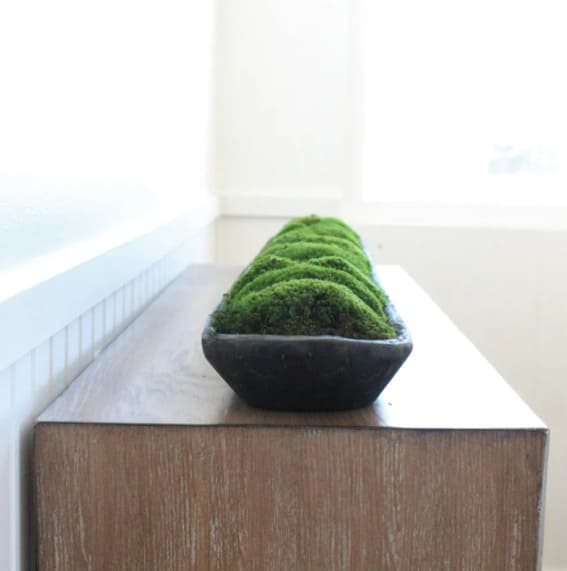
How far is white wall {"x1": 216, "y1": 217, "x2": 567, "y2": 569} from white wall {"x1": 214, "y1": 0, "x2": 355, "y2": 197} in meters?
0.18

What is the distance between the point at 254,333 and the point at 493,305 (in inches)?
88.5

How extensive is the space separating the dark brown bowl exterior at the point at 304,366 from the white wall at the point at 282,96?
212 cm

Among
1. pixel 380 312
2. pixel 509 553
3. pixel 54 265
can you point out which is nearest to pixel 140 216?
pixel 54 265

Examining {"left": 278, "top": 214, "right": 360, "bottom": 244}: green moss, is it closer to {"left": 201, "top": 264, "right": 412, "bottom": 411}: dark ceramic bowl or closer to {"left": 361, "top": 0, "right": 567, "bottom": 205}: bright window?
{"left": 201, "top": 264, "right": 412, "bottom": 411}: dark ceramic bowl

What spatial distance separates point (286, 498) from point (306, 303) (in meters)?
0.21

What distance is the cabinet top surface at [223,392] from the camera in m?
0.94

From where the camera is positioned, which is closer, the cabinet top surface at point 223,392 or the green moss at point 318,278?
the cabinet top surface at point 223,392

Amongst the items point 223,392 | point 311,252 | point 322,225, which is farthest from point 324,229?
point 223,392

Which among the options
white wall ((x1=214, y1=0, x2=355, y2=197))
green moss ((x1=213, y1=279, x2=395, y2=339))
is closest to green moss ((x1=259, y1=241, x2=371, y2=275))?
green moss ((x1=213, y1=279, x2=395, y2=339))

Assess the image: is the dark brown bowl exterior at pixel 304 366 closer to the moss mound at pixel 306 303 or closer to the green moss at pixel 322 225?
the moss mound at pixel 306 303

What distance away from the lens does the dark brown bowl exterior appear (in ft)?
3.05

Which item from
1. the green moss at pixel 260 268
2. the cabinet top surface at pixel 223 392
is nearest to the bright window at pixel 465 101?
the cabinet top surface at pixel 223 392

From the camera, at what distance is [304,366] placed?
0.93m

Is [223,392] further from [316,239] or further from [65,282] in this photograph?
[316,239]
